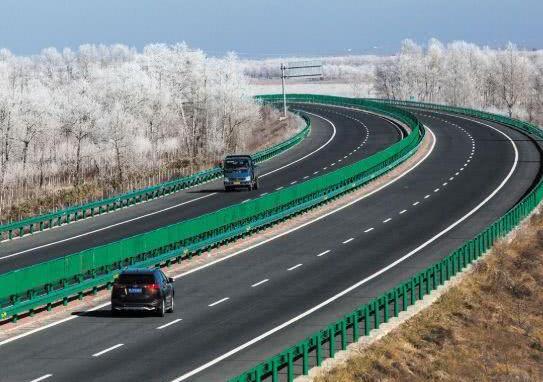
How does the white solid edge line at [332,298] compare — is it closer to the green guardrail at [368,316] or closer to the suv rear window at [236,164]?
the green guardrail at [368,316]

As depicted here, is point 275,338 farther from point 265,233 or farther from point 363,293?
point 265,233

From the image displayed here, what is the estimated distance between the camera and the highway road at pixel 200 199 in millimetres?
53584

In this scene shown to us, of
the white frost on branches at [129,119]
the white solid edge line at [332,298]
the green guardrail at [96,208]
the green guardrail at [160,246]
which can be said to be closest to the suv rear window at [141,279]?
the green guardrail at [160,246]

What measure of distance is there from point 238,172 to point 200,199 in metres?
3.49

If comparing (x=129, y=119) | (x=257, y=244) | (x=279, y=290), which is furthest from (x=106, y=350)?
(x=129, y=119)

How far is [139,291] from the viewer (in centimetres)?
3419

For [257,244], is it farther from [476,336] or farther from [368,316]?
[368,316]

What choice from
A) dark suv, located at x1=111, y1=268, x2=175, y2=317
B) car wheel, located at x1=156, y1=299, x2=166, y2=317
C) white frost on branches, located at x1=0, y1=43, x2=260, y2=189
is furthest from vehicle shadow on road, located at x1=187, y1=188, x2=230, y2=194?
dark suv, located at x1=111, y1=268, x2=175, y2=317

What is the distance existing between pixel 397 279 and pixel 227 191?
31.8 m

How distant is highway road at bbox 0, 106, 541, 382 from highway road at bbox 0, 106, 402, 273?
793 centimetres

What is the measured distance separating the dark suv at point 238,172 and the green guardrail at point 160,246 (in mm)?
6089

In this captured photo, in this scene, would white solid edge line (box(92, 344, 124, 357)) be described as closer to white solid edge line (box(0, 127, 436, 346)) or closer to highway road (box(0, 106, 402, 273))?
white solid edge line (box(0, 127, 436, 346))

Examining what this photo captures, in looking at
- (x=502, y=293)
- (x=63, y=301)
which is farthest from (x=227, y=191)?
(x=63, y=301)

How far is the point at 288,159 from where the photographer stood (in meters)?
91.6
